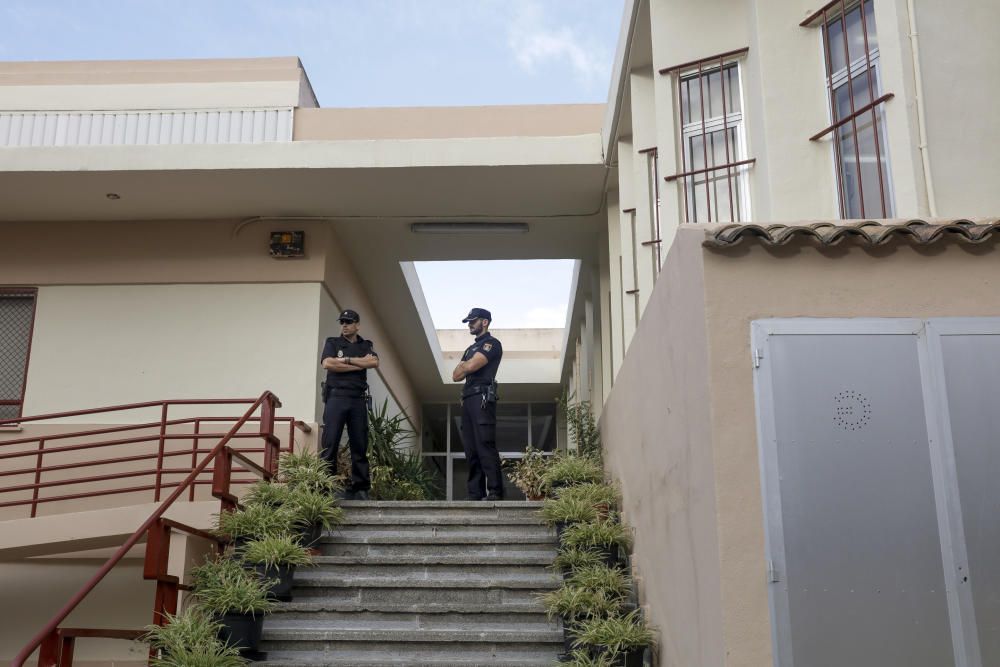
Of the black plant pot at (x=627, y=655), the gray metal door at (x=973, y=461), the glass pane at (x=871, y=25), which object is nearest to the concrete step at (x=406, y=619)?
the black plant pot at (x=627, y=655)

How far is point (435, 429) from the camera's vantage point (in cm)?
2141

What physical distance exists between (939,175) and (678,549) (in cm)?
245

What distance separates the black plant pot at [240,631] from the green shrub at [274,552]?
22.9 inches

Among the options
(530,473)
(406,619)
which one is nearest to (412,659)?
(406,619)

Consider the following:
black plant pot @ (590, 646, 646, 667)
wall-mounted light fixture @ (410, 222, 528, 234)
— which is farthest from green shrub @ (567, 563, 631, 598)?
wall-mounted light fixture @ (410, 222, 528, 234)

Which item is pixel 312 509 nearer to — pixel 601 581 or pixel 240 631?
pixel 240 631

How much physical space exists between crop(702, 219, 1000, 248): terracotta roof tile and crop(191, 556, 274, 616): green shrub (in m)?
3.69

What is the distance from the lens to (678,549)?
5.45 metres

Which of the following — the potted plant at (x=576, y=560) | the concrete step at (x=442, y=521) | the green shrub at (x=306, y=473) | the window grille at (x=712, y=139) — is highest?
the window grille at (x=712, y=139)

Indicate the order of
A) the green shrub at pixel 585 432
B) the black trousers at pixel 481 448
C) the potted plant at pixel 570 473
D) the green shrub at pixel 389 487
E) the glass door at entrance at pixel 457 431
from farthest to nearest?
the glass door at entrance at pixel 457 431 < the green shrub at pixel 389 487 < the green shrub at pixel 585 432 < the black trousers at pixel 481 448 < the potted plant at pixel 570 473

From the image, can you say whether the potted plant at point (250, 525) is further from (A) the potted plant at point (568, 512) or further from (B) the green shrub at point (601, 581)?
(B) the green shrub at point (601, 581)

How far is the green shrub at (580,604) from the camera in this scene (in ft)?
20.8

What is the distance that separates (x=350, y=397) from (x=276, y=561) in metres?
2.41

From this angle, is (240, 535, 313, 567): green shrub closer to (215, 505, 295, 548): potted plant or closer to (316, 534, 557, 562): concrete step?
(215, 505, 295, 548): potted plant
